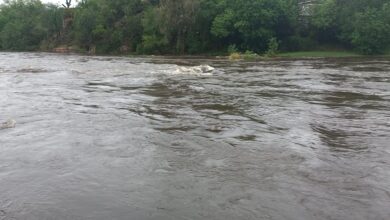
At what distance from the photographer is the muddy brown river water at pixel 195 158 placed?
5.63 m

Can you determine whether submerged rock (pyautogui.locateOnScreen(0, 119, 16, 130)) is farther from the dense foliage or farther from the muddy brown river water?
the dense foliage

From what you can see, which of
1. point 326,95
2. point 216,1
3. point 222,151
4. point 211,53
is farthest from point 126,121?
point 216,1

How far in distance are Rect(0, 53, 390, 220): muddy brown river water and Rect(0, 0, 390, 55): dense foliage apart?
38553 millimetres

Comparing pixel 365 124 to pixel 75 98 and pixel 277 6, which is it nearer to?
pixel 75 98

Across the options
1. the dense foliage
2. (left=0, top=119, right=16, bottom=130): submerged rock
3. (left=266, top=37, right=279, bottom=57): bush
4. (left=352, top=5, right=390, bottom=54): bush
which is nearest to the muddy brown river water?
(left=0, top=119, right=16, bottom=130): submerged rock

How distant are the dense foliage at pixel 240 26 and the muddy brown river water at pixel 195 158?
38.6 m

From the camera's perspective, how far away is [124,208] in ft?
18.3

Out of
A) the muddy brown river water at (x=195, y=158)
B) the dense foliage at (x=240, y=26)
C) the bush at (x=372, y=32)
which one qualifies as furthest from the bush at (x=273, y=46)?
the muddy brown river water at (x=195, y=158)

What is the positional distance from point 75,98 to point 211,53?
4233 centimetres

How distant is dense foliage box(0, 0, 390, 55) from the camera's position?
50125mm

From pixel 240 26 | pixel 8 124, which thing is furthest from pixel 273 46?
pixel 8 124

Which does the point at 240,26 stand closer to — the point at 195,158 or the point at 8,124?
the point at 8,124

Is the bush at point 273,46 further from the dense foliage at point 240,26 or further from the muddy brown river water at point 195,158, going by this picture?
the muddy brown river water at point 195,158

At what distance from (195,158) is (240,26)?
47.2m
